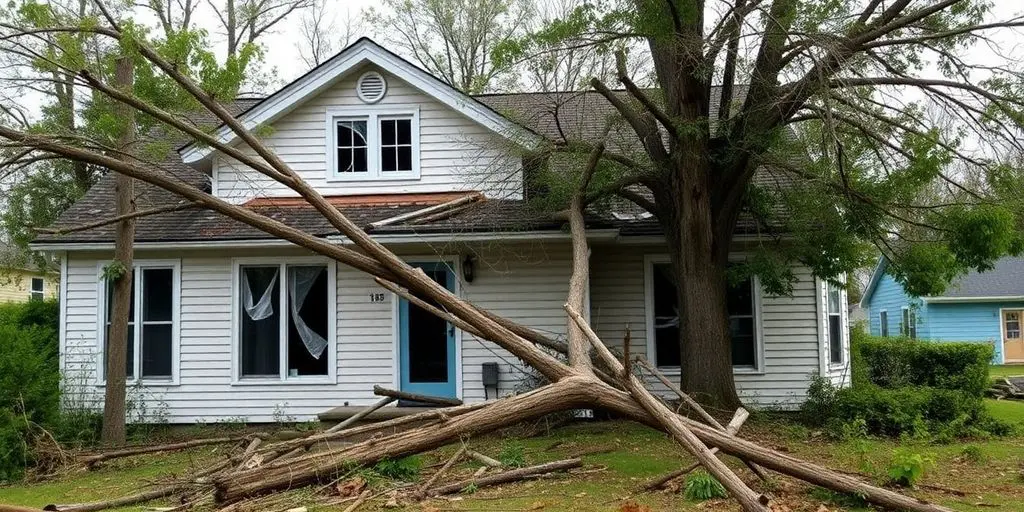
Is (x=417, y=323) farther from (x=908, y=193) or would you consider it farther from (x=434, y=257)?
(x=908, y=193)

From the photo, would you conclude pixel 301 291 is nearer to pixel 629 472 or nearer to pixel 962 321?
pixel 629 472

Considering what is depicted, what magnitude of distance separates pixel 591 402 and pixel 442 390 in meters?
5.45

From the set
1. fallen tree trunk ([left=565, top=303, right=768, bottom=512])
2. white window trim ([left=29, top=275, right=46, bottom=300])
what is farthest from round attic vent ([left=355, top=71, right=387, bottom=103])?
white window trim ([left=29, top=275, right=46, bottom=300])

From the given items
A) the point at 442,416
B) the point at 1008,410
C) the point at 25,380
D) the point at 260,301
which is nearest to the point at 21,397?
the point at 25,380

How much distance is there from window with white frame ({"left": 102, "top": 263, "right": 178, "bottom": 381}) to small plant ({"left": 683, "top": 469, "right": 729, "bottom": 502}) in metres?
8.99

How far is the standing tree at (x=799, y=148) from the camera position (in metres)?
9.15

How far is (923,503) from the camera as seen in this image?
5.89 metres

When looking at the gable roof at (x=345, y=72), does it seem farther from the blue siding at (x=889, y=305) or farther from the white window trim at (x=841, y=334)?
the blue siding at (x=889, y=305)

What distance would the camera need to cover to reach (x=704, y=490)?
673 centimetres

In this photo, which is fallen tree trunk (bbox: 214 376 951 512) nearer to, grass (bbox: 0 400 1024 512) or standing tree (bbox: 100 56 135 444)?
grass (bbox: 0 400 1024 512)

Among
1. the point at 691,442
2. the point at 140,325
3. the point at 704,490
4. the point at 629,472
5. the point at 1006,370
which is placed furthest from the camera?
the point at 1006,370

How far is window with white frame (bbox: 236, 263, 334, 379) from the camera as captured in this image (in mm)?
12578

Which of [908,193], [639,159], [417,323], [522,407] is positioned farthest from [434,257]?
[908,193]

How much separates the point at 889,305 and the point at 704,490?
30.1 meters
